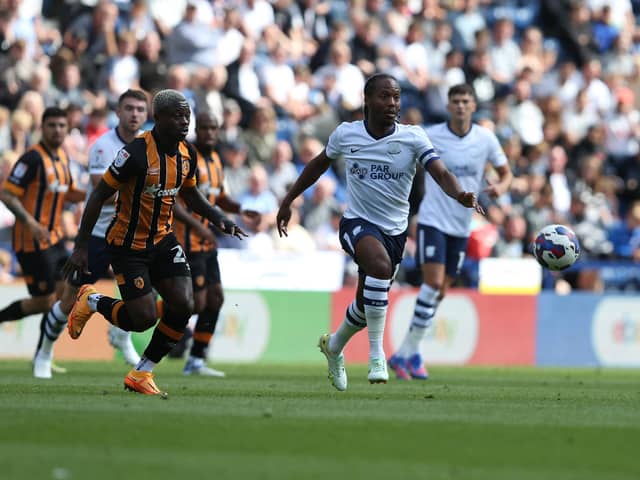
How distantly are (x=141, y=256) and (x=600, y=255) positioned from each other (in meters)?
12.8

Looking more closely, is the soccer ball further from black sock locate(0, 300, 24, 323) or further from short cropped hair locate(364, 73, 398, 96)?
black sock locate(0, 300, 24, 323)

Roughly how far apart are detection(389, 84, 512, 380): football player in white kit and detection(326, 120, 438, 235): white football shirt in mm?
2912

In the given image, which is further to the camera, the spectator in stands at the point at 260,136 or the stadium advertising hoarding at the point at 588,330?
the spectator in stands at the point at 260,136

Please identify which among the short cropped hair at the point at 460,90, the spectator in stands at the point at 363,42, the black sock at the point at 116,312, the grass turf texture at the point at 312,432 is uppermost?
the spectator in stands at the point at 363,42

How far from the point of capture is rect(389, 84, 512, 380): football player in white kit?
13.4 metres

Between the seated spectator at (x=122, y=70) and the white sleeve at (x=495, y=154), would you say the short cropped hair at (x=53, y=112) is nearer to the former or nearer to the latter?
the white sleeve at (x=495, y=154)

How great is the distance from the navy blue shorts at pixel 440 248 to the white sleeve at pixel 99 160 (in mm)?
3416

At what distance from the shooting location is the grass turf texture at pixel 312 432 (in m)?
5.76

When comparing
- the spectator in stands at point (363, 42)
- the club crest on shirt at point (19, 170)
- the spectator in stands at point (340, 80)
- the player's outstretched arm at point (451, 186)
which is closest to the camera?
the player's outstretched arm at point (451, 186)

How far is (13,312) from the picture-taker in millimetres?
13422

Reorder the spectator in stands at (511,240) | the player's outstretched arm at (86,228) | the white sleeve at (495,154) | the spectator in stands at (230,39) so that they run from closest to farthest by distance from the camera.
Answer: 1. the player's outstretched arm at (86,228)
2. the white sleeve at (495,154)
3. the spectator in stands at (511,240)
4. the spectator in stands at (230,39)

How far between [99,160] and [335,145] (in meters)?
2.65

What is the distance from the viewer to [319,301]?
57.8 ft

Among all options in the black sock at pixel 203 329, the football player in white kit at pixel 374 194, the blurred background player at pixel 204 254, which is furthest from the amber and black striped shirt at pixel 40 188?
the football player in white kit at pixel 374 194
